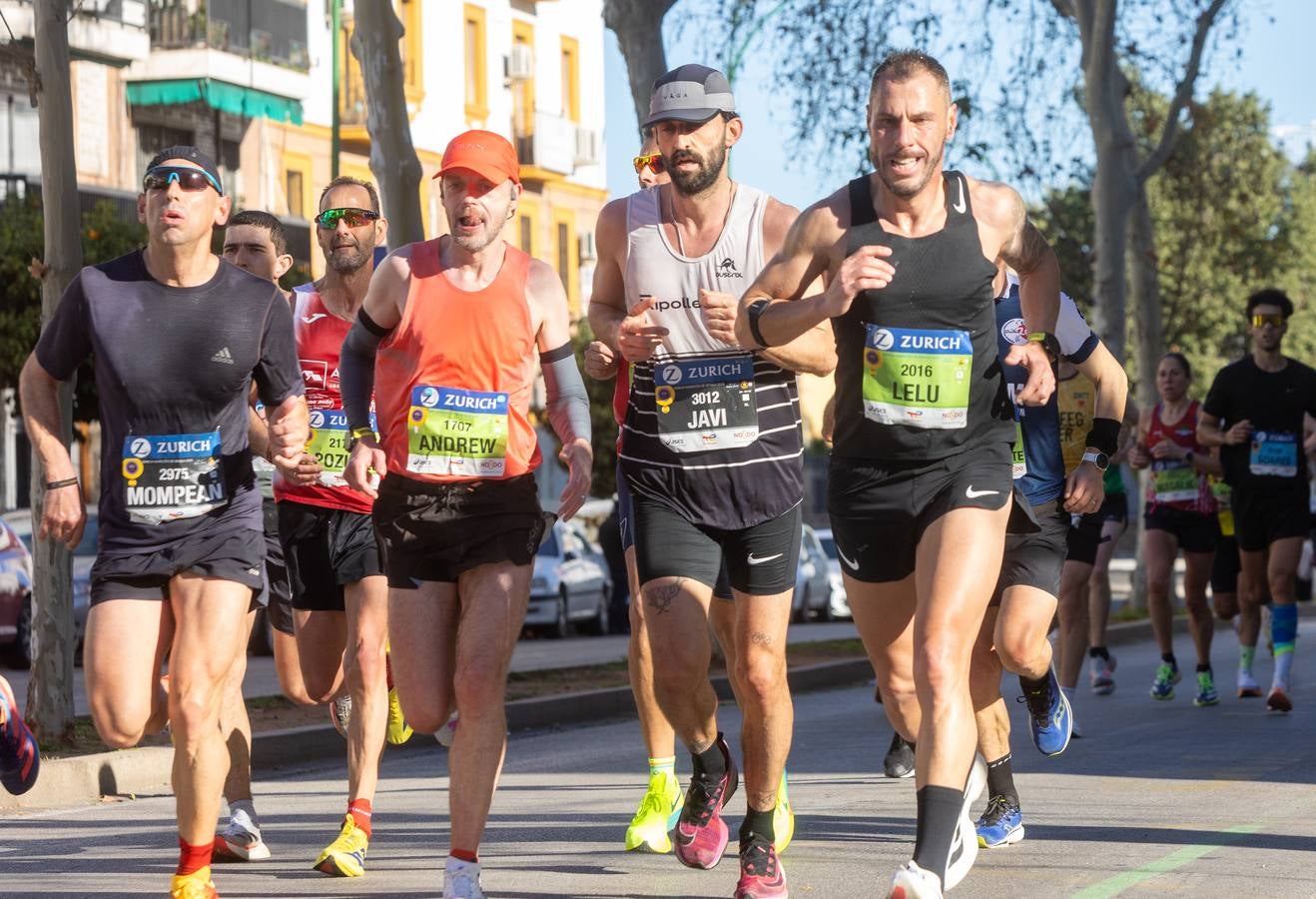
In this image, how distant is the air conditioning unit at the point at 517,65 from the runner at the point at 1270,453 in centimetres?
3995

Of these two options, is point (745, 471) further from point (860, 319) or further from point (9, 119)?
point (9, 119)

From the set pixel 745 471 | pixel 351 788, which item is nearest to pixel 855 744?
pixel 351 788

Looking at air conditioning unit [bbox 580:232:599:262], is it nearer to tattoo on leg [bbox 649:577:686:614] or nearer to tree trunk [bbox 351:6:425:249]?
tree trunk [bbox 351:6:425:249]

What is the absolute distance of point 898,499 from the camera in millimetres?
6508

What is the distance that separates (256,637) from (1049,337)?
16.5 meters

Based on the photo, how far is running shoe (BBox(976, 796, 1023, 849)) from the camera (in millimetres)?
7922

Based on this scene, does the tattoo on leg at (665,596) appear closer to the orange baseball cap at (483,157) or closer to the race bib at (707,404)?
the race bib at (707,404)

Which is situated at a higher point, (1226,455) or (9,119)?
(9,119)

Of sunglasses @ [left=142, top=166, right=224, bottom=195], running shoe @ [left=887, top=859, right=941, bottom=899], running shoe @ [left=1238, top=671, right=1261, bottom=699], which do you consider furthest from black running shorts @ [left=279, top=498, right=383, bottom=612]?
running shoe @ [left=1238, top=671, right=1261, bottom=699]

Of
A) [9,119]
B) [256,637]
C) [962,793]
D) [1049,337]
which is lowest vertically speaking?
[256,637]

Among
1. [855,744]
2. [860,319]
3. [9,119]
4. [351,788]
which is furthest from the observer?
[9,119]

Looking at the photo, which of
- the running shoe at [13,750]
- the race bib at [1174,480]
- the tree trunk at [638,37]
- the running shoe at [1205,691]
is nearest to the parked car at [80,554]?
the tree trunk at [638,37]

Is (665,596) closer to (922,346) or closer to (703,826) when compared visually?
(703,826)

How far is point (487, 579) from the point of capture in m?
6.78
